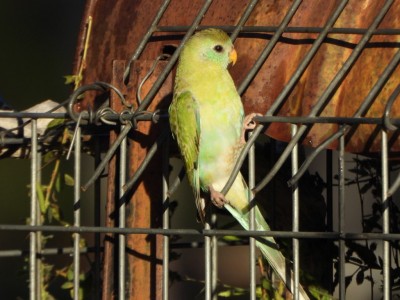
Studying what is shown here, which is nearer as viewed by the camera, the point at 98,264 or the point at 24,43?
the point at 98,264

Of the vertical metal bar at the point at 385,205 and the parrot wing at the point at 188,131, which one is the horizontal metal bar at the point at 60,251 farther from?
the vertical metal bar at the point at 385,205

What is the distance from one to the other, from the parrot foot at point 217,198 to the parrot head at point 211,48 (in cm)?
42

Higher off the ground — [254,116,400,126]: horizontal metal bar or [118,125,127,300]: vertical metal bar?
[254,116,400,126]: horizontal metal bar

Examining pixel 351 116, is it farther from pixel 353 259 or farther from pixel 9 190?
pixel 9 190

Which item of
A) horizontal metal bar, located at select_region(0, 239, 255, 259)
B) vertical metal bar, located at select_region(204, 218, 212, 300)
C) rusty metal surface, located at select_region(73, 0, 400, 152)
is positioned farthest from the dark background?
vertical metal bar, located at select_region(204, 218, 212, 300)

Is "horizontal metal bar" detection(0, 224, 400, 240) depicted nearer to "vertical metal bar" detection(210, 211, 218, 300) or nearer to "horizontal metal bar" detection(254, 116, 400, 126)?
"vertical metal bar" detection(210, 211, 218, 300)

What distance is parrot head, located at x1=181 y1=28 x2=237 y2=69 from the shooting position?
3.77 meters

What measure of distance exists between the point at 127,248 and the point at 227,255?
12.7 feet

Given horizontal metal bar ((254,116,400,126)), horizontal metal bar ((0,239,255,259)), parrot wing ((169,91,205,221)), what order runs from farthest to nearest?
1. horizontal metal bar ((0,239,255,259))
2. parrot wing ((169,91,205,221))
3. horizontal metal bar ((254,116,400,126))

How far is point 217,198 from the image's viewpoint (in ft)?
12.4

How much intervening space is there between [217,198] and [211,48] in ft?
1.62

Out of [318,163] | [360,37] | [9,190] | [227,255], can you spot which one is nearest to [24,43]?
[9,190]

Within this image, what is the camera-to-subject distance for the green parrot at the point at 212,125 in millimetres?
3742

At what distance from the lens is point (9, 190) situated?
7.47 m
